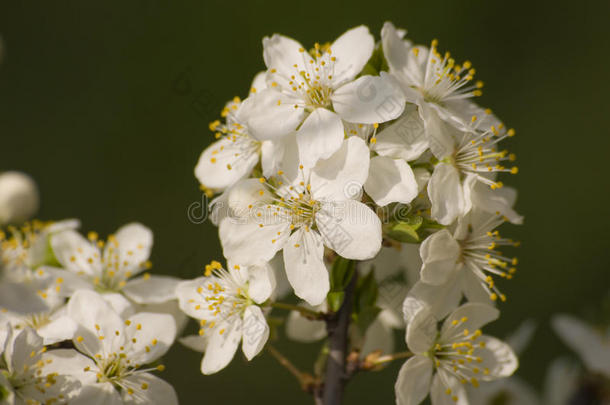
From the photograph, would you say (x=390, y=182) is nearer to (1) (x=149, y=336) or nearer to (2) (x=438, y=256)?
(2) (x=438, y=256)

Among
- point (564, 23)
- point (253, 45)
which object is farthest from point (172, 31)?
point (564, 23)

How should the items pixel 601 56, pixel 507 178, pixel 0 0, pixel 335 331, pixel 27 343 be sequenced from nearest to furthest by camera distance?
pixel 27 343, pixel 335 331, pixel 507 178, pixel 0 0, pixel 601 56

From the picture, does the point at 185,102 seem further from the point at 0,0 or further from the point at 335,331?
the point at 335,331

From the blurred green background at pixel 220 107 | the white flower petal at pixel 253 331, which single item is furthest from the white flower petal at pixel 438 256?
the blurred green background at pixel 220 107

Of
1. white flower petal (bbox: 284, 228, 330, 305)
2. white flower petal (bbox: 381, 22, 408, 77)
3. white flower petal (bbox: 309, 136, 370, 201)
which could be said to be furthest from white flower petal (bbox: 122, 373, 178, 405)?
white flower petal (bbox: 381, 22, 408, 77)

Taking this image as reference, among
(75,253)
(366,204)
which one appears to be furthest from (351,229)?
(75,253)

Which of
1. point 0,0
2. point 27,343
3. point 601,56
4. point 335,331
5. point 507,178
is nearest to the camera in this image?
point 27,343

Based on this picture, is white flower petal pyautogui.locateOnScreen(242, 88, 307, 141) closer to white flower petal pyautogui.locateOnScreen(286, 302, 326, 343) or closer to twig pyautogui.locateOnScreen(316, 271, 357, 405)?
twig pyautogui.locateOnScreen(316, 271, 357, 405)

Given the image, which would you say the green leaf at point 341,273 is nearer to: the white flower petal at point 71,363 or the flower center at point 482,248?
the flower center at point 482,248
